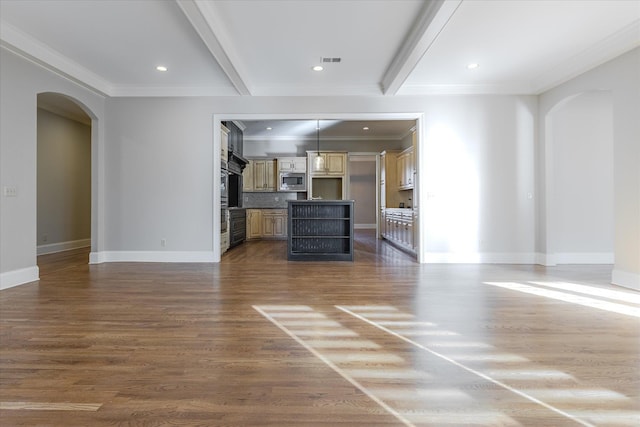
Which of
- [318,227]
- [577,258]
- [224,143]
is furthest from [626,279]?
[224,143]

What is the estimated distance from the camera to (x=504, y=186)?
16.9 feet

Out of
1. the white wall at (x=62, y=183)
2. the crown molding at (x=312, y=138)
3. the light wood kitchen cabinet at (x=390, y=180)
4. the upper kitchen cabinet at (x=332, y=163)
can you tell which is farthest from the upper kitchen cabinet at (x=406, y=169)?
the white wall at (x=62, y=183)

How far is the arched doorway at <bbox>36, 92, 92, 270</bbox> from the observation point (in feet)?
19.9

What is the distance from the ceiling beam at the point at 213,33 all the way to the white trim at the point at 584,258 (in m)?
5.39

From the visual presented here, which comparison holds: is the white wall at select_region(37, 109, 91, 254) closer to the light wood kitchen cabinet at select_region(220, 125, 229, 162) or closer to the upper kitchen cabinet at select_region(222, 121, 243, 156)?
the upper kitchen cabinet at select_region(222, 121, 243, 156)

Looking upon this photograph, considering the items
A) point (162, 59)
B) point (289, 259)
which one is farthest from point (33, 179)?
point (289, 259)

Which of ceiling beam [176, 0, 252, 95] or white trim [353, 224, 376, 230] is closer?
ceiling beam [176, 0, 252, 95]

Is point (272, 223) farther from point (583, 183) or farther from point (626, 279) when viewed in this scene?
point (626, 279)

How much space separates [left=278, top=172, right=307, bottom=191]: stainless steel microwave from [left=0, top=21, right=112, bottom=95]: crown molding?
185 inches

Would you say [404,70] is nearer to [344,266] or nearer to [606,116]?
[344,266]

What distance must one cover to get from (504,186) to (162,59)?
5.22 meters

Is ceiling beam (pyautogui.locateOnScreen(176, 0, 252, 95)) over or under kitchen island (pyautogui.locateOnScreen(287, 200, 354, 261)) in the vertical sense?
over

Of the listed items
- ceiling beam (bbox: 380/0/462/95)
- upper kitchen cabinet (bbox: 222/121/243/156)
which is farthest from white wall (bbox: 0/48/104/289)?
ceiling beam (bbox: 380/0/462/95)

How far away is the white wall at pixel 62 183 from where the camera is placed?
6.13m
